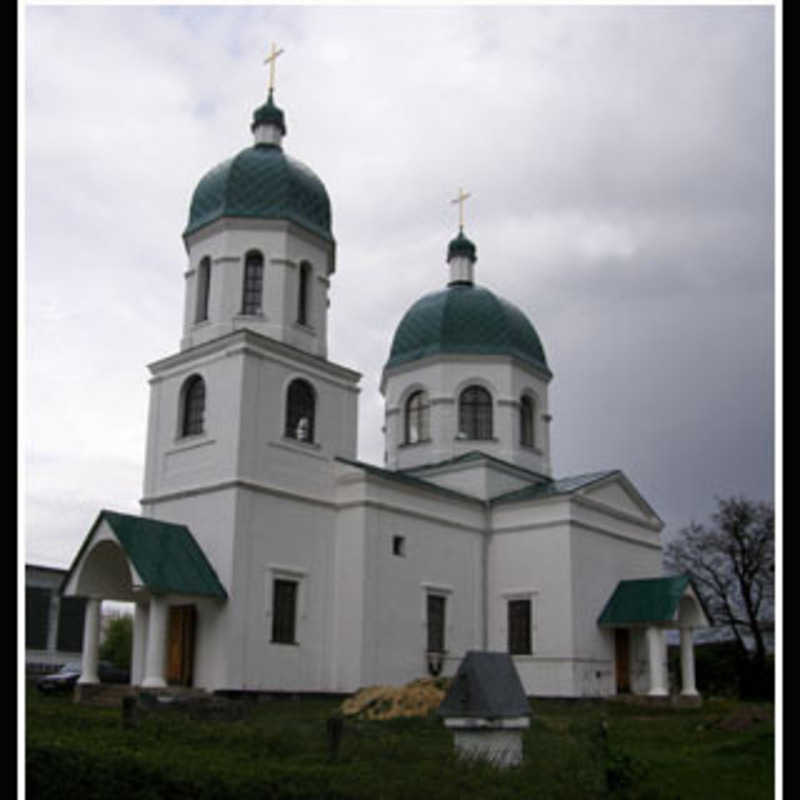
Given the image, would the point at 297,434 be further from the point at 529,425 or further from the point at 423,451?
the point at 529,425

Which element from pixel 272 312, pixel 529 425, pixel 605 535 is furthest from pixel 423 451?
pixel 272 312

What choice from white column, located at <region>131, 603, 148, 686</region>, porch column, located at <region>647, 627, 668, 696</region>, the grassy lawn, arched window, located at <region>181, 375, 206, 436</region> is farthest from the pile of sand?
porch column, located at <region>647, 627, 668, 696</region>

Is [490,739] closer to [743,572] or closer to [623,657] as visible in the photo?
[623,657]

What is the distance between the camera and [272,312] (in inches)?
837

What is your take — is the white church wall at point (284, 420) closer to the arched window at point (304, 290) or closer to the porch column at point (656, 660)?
the arched window at point (304, 290)

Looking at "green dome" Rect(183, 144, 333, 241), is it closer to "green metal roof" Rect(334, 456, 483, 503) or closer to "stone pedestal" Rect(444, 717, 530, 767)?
"green metal roof" Rect(334, 456, 483, 503)

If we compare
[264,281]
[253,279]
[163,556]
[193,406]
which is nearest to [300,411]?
[193,406]

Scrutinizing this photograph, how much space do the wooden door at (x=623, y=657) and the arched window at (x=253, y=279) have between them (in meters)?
12.1

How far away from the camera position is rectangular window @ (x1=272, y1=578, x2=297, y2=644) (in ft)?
64.4

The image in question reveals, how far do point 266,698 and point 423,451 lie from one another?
989cm

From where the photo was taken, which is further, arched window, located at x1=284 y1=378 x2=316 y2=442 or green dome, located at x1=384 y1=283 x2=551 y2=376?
green dome, located at x1=384 y1=283 x2=551 y2=376

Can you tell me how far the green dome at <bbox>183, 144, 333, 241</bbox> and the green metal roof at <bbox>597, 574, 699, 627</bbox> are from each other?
37.1 feet

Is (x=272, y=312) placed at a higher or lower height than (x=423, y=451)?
higher

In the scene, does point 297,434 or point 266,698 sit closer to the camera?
point 266,698
